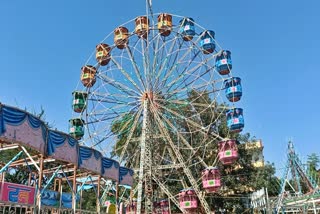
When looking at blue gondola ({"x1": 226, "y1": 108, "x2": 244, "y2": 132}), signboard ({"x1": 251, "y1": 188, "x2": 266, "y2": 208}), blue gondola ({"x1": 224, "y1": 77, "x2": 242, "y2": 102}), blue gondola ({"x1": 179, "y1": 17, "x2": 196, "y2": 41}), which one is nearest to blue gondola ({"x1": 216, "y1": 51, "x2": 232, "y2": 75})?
blue gondola ({"x1": 224, "y1": 77, "x2": 242, "y2": 102})

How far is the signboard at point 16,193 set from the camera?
10.2 metres

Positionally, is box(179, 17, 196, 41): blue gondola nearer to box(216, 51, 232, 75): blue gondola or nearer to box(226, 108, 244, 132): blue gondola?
box(216, 51, 232, 75): blue gondola

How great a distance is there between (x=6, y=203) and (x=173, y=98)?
52.2 ft

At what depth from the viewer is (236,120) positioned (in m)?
23.6

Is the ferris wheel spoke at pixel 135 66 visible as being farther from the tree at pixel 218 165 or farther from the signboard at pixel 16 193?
the signboard at pixel 16 193

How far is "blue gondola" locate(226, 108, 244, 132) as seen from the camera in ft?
77.2

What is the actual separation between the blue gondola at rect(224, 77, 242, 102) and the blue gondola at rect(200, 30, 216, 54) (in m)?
2.58

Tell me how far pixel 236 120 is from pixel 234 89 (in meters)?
2.02

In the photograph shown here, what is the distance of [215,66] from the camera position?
25.0m

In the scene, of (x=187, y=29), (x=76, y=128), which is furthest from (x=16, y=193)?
(x=187, y=29)

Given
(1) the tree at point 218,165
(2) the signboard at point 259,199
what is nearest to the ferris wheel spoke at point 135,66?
(1) the tree at point 218,165

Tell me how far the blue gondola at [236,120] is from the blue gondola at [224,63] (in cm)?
274

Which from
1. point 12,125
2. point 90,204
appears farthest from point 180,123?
point 12,125

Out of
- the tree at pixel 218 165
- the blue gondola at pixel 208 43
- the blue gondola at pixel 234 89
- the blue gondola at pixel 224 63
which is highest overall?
the blue gondola at pixel 208 43
